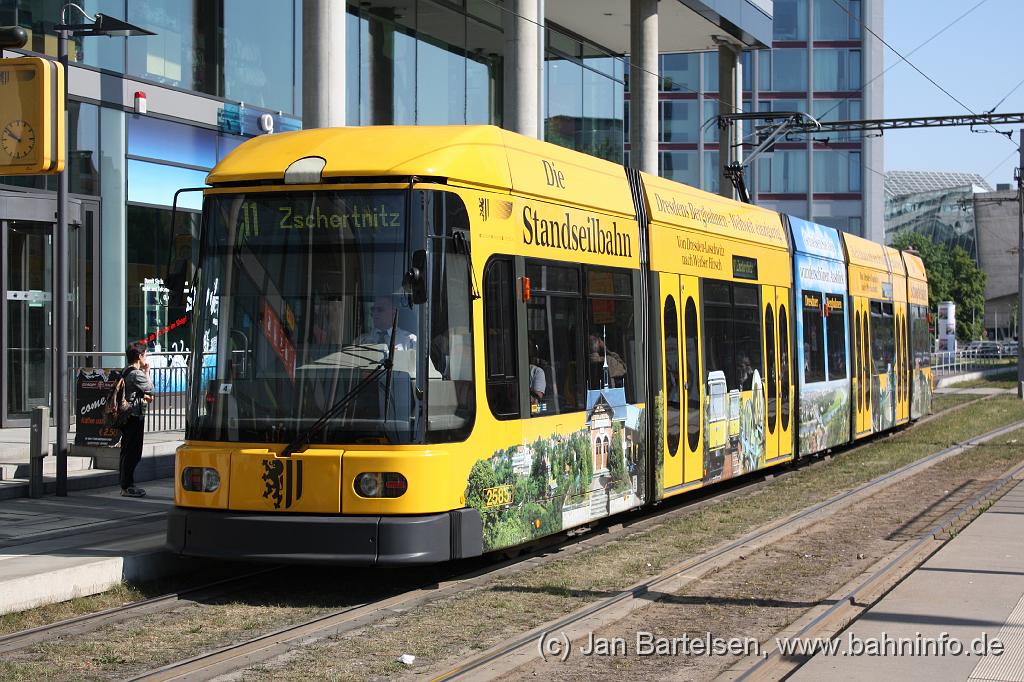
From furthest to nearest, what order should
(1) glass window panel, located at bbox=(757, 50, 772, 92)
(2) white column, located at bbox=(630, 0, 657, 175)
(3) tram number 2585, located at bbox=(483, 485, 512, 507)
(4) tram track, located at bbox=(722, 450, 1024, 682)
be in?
(1) glass window panel, located at bbox=(757, 50, 772, 92), (2) white column, located at bbox=(630, 0, 657, 175), (3) tram number 2585, located at bbox=(483, 485, 512, 507), (4) tram track, located at bbox=(722, 450, 1024, 682)

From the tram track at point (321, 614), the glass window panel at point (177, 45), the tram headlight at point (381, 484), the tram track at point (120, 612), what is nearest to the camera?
the tram track at point (321, 614)

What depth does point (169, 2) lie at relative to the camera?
846 inches

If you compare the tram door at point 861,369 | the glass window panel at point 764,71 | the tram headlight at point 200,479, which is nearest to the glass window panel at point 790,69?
the glass window panel at point 764,71

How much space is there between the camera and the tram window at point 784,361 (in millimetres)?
17438

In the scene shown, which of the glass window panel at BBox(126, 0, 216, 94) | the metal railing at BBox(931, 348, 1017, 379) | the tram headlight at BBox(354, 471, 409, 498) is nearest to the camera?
the tram headlight at BBox(354, 471, 409, 498)

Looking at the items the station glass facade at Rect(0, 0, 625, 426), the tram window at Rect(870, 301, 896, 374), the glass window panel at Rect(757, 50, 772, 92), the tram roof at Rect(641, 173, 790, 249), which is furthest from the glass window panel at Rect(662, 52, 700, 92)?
the tram roof at Rect(641, 173, 790, 249)

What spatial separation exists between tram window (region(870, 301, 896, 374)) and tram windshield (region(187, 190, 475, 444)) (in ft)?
49.6

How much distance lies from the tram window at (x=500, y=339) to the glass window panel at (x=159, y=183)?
12.3 metres

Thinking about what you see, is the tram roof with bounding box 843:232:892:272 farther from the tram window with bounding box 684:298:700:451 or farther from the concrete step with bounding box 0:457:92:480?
the concrete step with bounding box 0:457:92:480

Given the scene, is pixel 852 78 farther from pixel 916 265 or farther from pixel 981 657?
pixel 981 657

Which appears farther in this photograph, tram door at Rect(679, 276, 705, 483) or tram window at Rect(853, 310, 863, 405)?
tram window at Rect(853, 310, 863, 405)

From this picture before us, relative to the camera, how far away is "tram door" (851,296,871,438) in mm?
21812

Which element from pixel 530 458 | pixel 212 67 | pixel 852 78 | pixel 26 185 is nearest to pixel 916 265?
pixel 212 67

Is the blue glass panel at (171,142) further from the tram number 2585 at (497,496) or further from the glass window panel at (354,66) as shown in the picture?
the tram number 2585 at (497,496)
